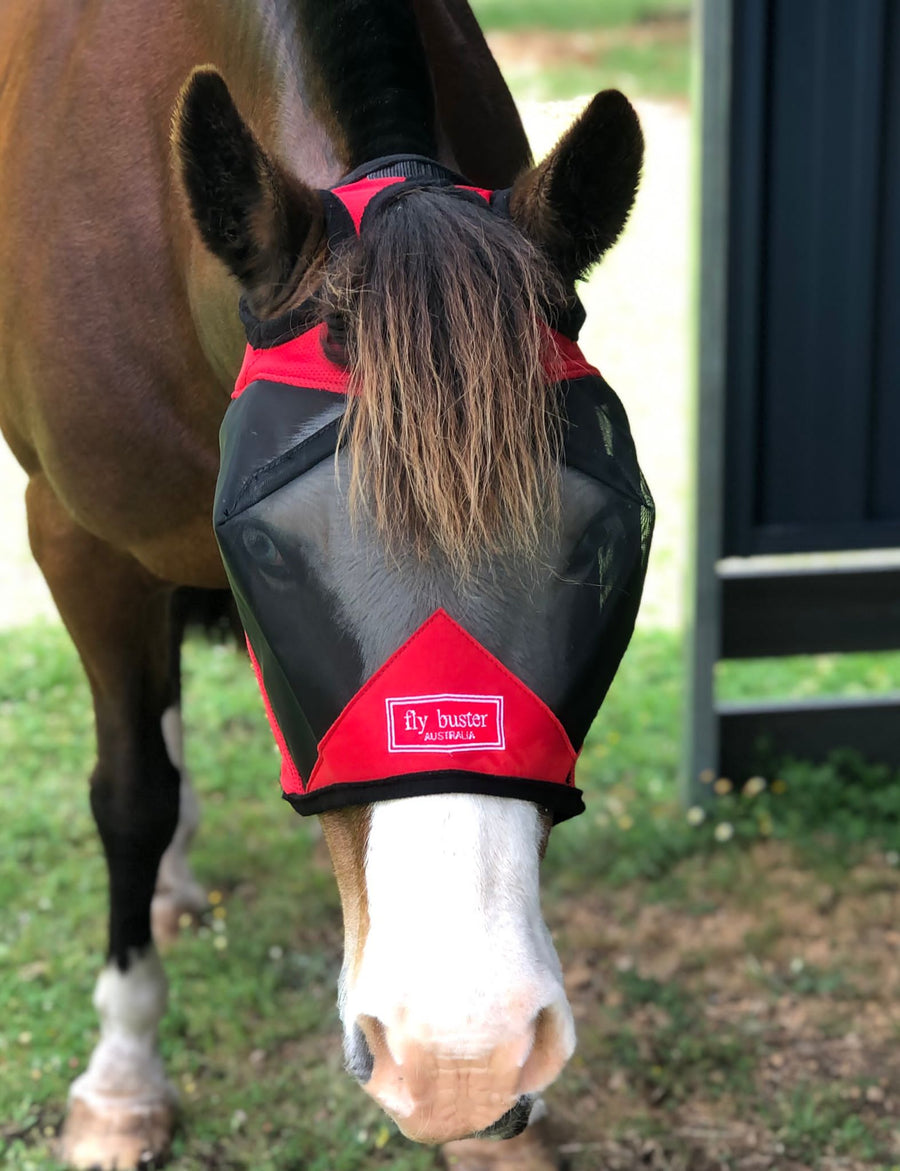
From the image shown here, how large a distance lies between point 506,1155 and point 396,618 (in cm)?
160

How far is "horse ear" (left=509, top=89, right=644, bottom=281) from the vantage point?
1.59 meters

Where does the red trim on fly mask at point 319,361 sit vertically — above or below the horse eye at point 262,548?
above

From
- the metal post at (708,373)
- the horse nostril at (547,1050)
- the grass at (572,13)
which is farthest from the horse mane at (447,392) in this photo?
the grass at (572,13)

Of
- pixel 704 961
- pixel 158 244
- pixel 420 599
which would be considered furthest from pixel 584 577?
pixel 704 961

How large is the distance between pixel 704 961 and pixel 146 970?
1.43 meters

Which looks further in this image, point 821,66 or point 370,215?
point 821,66

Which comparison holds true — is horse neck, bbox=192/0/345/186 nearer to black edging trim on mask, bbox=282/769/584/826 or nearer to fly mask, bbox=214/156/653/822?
fly mask, bbox=214/156/653/822

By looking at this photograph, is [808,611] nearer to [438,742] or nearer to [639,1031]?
[639,1031]

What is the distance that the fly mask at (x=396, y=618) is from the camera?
4.70ft

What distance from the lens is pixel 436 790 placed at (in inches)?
56.3

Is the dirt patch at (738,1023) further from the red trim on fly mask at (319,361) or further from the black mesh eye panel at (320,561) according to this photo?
the red trim on fly mask at (319,361)

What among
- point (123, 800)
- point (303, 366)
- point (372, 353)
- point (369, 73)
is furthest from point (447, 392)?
point (123, 800)

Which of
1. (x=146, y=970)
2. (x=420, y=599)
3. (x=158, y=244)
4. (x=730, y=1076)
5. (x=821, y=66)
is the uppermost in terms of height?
(x=821, y=66)

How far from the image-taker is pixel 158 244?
7.05 feet
